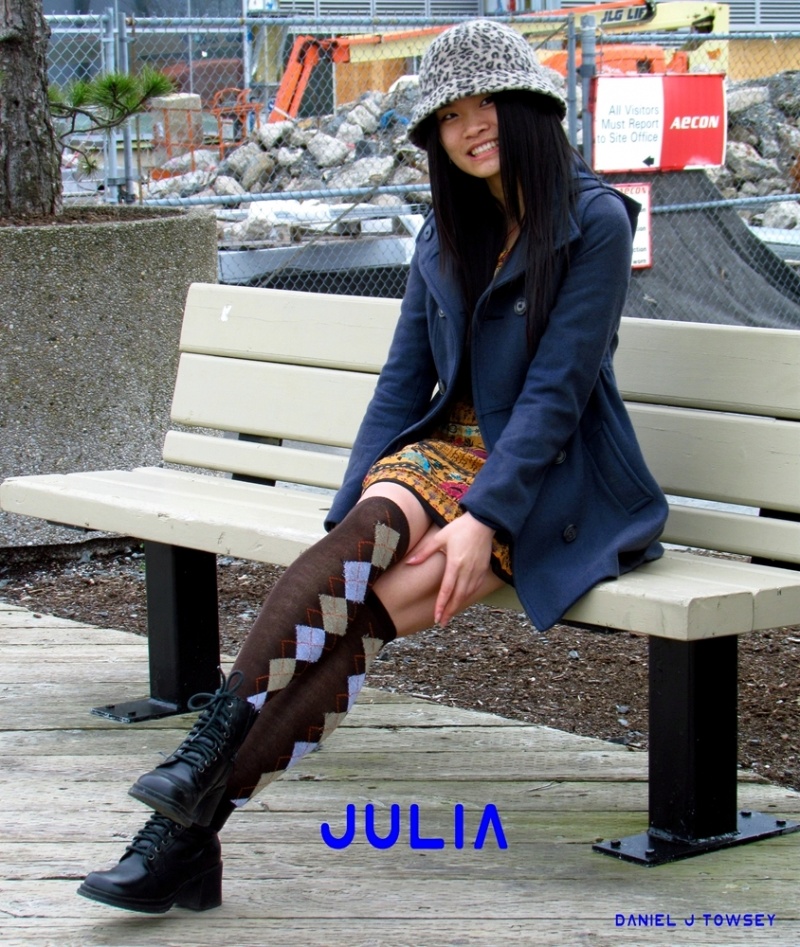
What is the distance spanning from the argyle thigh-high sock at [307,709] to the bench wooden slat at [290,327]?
1.06 meters

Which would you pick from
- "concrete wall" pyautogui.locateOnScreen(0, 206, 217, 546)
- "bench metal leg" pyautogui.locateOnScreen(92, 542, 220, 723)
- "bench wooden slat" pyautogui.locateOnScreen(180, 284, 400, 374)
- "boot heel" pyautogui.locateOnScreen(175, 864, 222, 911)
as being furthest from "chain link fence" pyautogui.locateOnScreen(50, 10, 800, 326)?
"boot heel" pyautogui.locateOnScreen(175, 864, 222, 911)

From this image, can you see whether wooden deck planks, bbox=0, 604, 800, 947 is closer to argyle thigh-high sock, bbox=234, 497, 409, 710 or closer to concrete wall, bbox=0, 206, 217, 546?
argyle thigh-high sock, bbox=234, 497, 409, 710

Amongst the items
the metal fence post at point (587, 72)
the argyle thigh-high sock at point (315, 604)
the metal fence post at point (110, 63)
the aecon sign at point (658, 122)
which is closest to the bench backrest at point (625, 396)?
the argyle thigh-high sock at point (315, 604)

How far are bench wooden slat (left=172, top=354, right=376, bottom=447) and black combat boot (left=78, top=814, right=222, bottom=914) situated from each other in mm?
1292

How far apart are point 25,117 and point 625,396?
273 centimetres

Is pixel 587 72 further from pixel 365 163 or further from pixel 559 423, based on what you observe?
pixel 559 423

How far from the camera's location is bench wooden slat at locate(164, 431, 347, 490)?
3.58 metres

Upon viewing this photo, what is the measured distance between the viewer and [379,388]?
3004 mm

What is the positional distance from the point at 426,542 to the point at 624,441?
1.35ft

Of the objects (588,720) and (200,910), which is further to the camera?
(588,720)

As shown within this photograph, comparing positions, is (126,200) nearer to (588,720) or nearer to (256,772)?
(588,720)

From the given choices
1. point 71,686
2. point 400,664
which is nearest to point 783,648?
point 400,664

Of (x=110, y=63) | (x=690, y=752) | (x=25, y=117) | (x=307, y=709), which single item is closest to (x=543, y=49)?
(x=110, y=63)

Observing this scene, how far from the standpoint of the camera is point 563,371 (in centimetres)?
266
